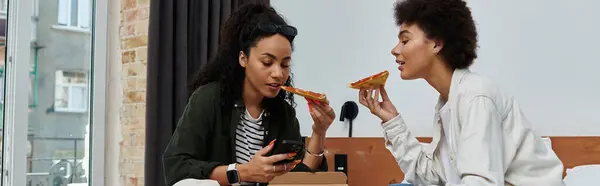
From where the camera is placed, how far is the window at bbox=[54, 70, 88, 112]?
3244 millimetres

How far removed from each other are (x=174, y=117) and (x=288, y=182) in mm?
1595

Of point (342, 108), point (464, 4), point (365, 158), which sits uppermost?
point (464, 4)

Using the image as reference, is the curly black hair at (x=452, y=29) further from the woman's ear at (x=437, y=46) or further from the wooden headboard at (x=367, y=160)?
the wooden headboard at (x=367, y=160)

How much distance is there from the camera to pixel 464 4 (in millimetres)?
1563

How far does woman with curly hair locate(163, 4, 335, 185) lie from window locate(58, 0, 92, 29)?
1690mm

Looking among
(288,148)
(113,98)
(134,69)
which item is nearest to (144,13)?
(134,69)

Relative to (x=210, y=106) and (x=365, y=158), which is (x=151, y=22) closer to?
(x=365, y=158)

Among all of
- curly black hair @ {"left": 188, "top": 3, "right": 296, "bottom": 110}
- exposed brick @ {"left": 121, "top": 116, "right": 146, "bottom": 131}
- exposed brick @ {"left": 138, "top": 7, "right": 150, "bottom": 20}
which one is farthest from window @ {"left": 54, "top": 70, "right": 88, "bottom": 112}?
curly black hair @ {"left": 188, "top": 3, "right": 296, "bottom": 110}

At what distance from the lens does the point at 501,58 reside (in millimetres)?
2320

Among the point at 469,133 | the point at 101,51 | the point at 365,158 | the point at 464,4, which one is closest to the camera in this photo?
the point at 469,133

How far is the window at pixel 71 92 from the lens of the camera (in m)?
3.24

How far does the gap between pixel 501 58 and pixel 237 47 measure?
1.02 m

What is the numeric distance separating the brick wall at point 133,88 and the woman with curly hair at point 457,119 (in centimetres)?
168

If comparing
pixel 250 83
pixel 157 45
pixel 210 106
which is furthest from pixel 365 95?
pixel 157 45
